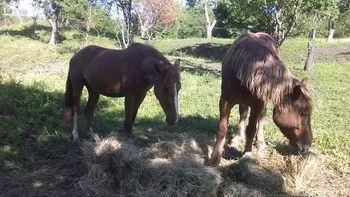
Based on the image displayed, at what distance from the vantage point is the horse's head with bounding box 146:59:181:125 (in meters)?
4.67

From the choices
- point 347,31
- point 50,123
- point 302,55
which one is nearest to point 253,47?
point 50,123

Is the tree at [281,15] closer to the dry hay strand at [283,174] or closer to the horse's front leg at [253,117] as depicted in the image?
the horse's front leg at [253,117]

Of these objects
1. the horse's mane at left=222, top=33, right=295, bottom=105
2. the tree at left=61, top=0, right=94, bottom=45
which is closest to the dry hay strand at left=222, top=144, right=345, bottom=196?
the horse's mane at left=222, top=33, right=295, bottom=105

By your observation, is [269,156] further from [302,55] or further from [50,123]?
[302,55]

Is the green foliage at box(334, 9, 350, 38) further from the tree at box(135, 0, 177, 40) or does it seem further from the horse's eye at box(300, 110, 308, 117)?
the horse's eye at box(300, 110, 308, 117)

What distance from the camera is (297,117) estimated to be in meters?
4.02

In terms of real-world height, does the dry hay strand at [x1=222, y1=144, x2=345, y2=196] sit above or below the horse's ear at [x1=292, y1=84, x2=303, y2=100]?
below

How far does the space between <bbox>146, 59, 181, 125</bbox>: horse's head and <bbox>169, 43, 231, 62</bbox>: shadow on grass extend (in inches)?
775

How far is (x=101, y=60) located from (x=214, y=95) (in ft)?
15.0

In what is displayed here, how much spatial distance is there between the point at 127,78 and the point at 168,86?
0.74 metres

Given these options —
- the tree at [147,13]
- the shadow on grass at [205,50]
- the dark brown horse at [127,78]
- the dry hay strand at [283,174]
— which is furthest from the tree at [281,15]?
the shadow on grass at [205,50]

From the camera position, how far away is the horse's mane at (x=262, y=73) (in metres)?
3.94

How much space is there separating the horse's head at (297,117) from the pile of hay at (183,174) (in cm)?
31

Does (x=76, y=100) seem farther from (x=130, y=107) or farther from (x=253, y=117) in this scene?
(x=253, y=117)
